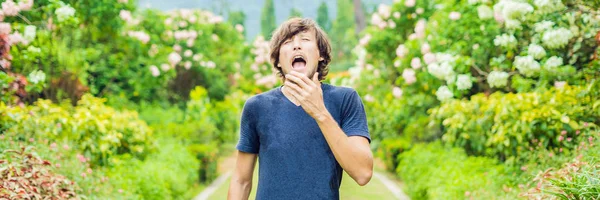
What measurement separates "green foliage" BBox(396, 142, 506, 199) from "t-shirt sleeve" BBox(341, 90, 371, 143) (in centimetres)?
459

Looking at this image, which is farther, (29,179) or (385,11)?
(385,11)

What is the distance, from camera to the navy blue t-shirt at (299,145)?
2586 mm

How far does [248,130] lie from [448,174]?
632 centimetres

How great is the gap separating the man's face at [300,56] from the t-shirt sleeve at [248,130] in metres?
0.22

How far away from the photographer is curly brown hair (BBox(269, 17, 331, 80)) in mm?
2701

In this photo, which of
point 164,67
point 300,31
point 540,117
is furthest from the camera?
point 164,67

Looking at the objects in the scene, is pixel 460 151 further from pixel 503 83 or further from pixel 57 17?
pixel 57 17

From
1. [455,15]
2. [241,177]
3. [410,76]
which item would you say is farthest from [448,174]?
[241,177]

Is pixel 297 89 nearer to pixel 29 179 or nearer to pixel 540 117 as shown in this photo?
pixel 29 179

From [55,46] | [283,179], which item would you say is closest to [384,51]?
[55,46]

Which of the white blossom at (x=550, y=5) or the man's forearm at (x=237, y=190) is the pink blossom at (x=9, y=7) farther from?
the white blossom at (x=550, y=5)

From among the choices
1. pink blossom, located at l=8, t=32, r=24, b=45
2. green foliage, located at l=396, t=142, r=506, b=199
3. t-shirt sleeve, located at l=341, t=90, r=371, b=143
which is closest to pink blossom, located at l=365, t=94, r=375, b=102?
green foliage, located at l=396, t=142, r=506, b=199

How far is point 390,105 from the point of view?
568 inches

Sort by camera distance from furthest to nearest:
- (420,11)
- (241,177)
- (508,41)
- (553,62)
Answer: (420,11)
(508,41)
(553,62)
(241,177)
